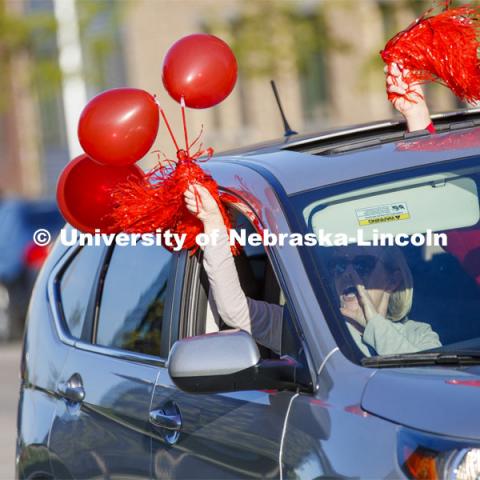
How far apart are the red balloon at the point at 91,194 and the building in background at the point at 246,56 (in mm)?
16580

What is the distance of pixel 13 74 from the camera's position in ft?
111

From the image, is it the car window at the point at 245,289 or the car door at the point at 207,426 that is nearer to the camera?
the car door at the point at 207,426

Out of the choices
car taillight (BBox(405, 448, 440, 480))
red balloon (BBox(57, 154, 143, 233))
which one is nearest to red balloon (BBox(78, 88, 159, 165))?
red balloon (BBox(57, 154, 143, 233))

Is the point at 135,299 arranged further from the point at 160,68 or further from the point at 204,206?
Answer: the point at 160,68

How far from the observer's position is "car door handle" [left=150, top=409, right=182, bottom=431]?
396cm

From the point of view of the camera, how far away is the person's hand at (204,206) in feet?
13.2

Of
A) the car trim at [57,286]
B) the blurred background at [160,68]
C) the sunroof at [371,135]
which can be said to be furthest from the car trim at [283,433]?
the blurred background at [160,68]

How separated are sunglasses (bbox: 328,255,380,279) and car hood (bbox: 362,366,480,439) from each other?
465 mm

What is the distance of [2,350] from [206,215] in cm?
1351

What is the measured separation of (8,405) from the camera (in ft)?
39.9

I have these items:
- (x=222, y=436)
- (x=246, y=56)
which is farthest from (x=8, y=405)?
(x=246, y=56)

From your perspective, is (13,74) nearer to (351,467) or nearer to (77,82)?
(77,82)

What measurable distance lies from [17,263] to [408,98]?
13941 mm

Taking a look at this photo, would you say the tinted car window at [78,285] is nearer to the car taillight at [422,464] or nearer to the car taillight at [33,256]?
the car taillight at [422,464]
